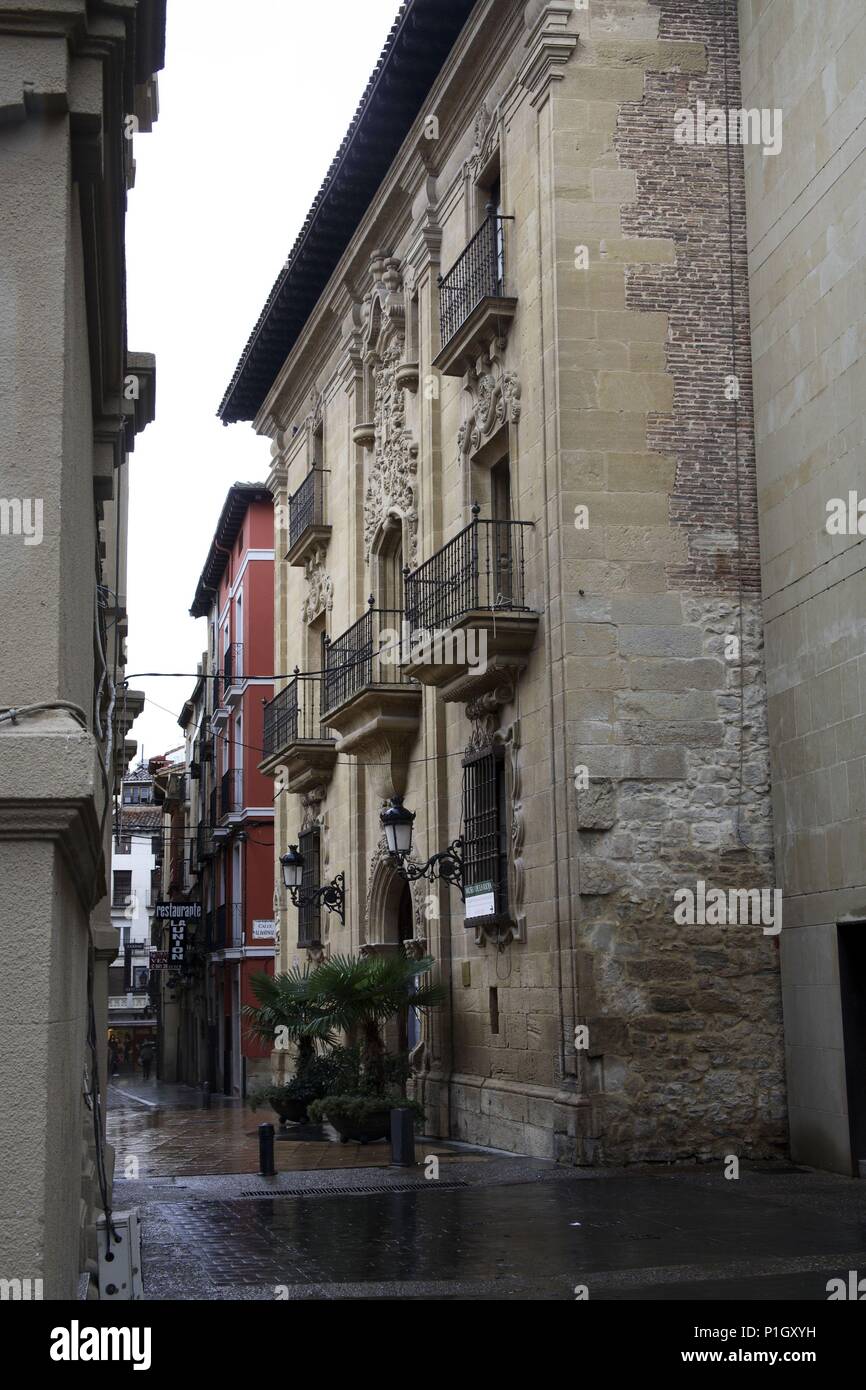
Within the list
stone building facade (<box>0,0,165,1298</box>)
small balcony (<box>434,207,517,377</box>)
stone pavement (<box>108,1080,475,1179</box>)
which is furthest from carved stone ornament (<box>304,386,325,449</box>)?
stone building facade (<box>0,0,165,1298</box>)

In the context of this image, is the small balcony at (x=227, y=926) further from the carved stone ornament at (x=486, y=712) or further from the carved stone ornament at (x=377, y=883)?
the carved stone ornament at (x=486, y=712)

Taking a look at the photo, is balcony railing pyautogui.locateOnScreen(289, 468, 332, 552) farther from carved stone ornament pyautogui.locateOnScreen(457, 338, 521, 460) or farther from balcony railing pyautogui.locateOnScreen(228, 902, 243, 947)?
balcony railing pyautogui.locateOnScreen(228, 902, 243, 947)

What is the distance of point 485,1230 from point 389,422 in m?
13.8

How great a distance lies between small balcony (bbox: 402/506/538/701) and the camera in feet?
53.1

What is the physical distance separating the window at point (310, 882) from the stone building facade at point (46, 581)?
21.2m

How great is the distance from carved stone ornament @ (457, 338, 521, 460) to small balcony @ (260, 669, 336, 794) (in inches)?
273

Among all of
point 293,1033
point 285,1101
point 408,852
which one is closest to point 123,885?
point 285,1101

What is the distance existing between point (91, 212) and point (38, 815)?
2.00 metres

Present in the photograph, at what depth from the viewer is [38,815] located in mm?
3865

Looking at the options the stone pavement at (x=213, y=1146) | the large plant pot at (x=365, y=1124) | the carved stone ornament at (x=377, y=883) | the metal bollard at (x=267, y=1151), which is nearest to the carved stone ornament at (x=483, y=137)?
the carved stone ornament at (x=377, y=883)

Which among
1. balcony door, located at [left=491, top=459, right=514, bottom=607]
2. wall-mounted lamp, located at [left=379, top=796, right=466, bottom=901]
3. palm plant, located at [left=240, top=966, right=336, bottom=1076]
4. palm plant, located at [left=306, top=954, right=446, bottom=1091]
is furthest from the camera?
palm plant, located at [left=240, top=966, right=336, bottom=1076]

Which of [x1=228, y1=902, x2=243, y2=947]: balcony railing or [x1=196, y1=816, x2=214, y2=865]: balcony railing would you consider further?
[x1=196, y1=816, x2=214, y2=865]: balcony railing

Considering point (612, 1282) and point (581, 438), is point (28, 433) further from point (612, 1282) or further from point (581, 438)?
point (581, 438)

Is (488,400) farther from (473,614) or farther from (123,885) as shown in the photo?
(123,885)
